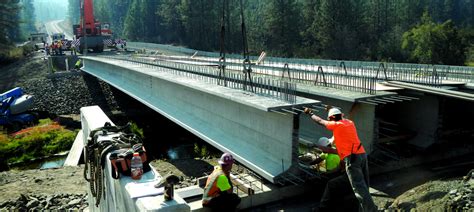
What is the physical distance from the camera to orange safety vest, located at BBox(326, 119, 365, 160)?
7777mm

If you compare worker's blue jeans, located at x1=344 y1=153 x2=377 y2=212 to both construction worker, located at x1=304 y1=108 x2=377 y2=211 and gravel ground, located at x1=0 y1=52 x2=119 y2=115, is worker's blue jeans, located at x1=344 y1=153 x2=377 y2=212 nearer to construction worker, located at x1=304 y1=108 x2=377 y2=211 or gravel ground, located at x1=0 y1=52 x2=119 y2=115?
construction worker, located at x1=304 y1=108 x2=377 y2=211

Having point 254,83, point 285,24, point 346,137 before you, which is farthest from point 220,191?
point 285,24

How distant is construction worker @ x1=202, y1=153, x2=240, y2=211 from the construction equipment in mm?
24040

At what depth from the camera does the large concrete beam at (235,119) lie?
10532 mm

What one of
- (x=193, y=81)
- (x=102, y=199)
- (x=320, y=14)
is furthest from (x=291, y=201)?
(x=320, y=14)

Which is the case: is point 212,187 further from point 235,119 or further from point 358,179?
point 235,119

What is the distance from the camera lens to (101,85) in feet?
131

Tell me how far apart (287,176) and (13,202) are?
34.2 ft

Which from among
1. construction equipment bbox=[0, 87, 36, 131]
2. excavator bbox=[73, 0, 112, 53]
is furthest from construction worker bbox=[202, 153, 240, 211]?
excavator bbox=[73, 0, 112, 53]

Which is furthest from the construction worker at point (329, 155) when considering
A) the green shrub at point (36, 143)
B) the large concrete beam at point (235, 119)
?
the green shrub at point (36, 143)

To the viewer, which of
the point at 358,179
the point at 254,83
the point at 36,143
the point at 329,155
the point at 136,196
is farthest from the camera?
the point at 36,143

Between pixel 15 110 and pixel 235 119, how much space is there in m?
22.1

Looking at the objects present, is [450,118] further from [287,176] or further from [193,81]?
[193,81]

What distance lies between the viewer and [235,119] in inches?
505
